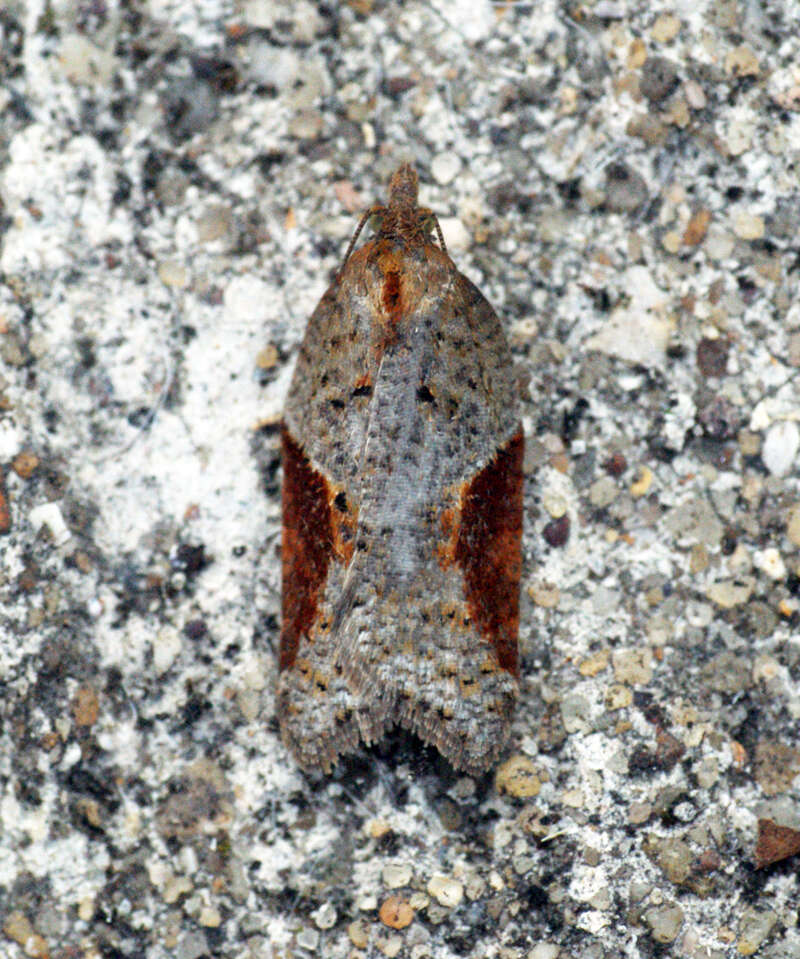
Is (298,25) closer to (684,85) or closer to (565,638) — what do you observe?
(684,85)

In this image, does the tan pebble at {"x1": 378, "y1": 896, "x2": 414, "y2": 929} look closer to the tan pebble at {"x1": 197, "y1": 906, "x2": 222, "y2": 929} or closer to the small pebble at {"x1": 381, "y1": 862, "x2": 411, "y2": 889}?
the small pebble at {"x1": 381, "y1": 862, "x2": 411, "y2": 889}

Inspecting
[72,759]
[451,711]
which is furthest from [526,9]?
[72,759]

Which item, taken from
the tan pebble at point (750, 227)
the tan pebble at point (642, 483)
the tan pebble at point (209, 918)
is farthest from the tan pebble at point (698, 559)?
the tan pebble at point (209, 918)

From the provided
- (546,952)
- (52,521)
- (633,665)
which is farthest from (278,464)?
(546,952)

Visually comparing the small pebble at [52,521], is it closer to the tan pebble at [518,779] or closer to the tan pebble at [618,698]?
the tan pebble at [518,779]

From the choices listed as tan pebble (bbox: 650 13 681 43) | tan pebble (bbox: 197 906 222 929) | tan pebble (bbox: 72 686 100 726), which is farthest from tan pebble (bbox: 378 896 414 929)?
tan pebble (bbox: 650 13 681 43)
